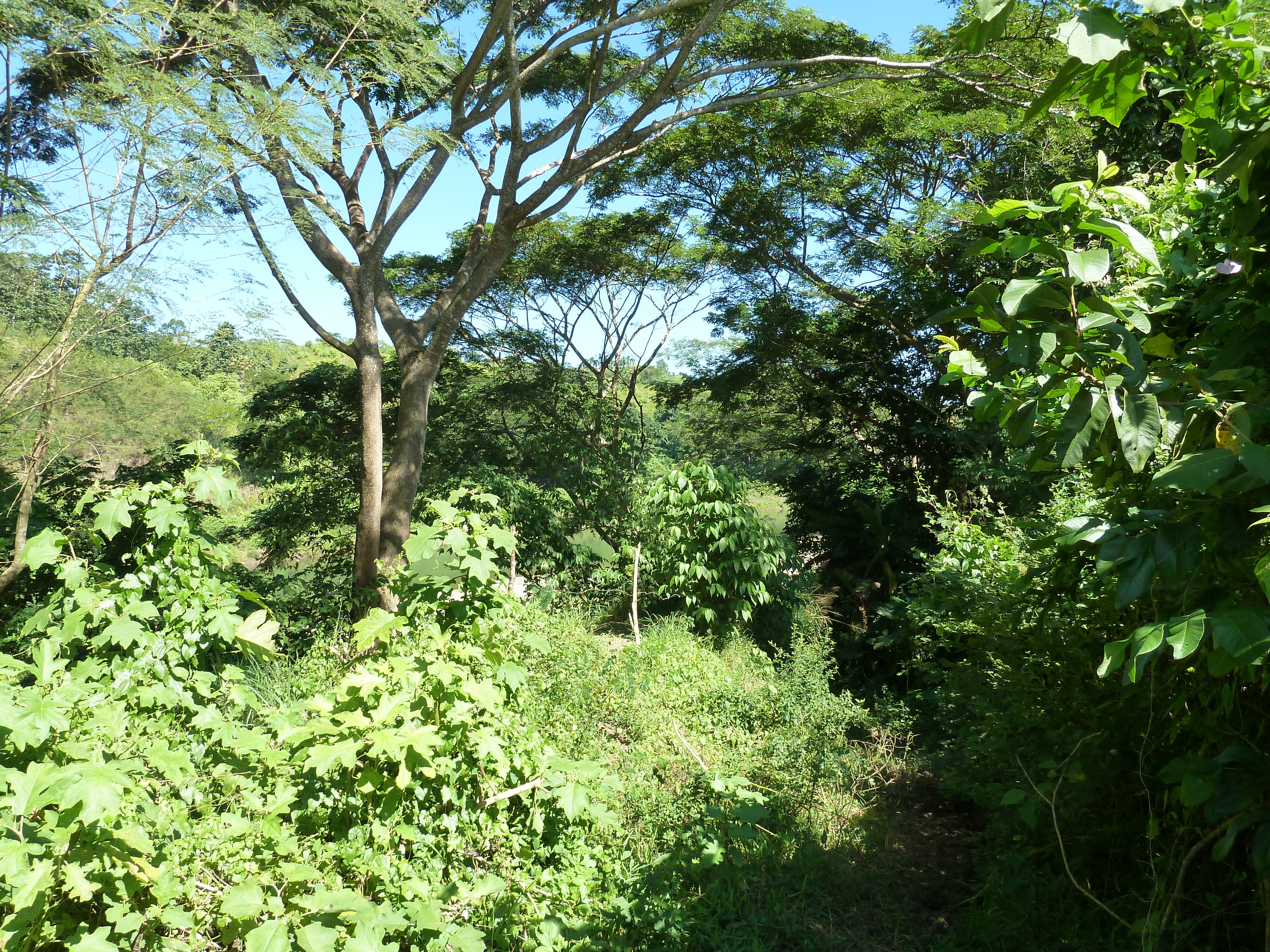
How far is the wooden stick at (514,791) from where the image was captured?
282cm

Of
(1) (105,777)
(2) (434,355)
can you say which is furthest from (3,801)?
(2) (434,355)

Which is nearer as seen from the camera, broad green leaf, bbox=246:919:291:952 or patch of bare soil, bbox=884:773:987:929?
broad green leaf, bbox=246:919:291:952

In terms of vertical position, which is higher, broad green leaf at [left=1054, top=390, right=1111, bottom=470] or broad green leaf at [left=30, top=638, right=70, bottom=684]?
broad green leaf at [left=1054, top=390, right=1111, bottom=470]

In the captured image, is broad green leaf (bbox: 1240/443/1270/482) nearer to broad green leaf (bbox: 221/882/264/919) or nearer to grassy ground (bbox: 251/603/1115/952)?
grassy ground (bbox: 251/603/1115/952)

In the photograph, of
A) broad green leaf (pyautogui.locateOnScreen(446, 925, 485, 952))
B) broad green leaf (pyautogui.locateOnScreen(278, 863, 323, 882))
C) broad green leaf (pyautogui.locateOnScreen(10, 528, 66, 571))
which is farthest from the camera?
broad green leaf (pyautogui.locateOnScreen(10, 528, 66, 571))

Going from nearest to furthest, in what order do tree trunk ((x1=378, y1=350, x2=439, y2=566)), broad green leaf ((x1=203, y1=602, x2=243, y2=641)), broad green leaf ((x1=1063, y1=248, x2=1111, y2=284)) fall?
broad green leaf ((x1=1063, y1=248, x2=1111, y2=284)) < broad green leaf ((x1=203, y1=602, x2=243, y2=641)) < tree trunk ((x1=378, y1=350, x2=439, y2=566))

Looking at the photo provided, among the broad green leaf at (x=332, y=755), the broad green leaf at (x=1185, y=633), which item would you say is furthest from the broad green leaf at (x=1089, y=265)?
the broad green leaf at (x=332, y=755)

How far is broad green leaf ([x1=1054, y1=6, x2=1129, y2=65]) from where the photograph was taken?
4.15ft

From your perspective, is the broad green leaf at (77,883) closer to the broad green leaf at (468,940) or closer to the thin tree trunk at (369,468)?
the broad green leaf at (468,940)

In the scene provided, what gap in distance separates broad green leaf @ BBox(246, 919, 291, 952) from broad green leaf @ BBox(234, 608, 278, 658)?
122 centimetres

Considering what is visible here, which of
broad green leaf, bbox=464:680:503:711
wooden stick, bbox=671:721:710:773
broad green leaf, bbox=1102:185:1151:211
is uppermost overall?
broad green leaf, bbox=1102:185:1151:211

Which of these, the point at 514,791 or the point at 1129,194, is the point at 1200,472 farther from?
the point at 514,791

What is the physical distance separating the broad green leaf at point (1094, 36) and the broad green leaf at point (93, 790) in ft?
7.51

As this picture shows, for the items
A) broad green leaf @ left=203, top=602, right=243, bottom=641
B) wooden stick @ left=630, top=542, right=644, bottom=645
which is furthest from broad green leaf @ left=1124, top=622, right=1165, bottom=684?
wooden stick @ left=630, top=542, right=644, bottom=645
